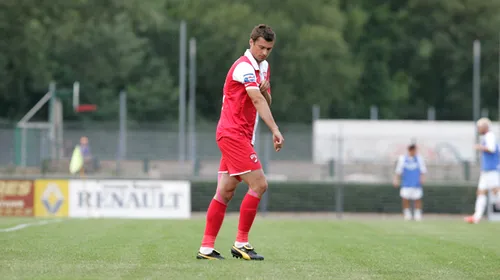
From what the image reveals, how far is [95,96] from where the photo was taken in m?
58.0

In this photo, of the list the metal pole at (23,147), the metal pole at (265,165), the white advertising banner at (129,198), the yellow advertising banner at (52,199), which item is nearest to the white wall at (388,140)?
the metal pole at (265,165)

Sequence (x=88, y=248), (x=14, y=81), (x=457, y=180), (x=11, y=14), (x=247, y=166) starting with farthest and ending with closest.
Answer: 1. (x=14, y=81)
2. (x=11, y=14)
3. (x=457, y=180)
4. (x=88, y=248)
5. (x=247, y=166)

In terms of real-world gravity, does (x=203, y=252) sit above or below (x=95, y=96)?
below

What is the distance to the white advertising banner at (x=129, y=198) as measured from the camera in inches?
875

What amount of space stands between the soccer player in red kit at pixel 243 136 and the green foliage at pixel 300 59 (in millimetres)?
42147

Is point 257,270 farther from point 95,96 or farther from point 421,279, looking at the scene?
point 95,96

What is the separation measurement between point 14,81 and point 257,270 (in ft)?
165

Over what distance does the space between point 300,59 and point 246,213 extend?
53.9 meters

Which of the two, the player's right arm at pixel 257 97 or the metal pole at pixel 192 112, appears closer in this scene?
the player's right arm at pixel 257 97

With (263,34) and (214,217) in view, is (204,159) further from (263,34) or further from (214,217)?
(263,34)

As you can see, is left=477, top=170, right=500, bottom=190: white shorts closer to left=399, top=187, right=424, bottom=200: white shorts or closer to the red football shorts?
left=399, top=187, right=424, bottom=200: white shorts

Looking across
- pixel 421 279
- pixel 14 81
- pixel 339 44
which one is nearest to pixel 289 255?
pixel 421 279

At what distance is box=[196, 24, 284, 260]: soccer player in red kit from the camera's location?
332 inches

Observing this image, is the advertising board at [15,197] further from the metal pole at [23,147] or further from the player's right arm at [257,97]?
the player's right arm at [257,97]
